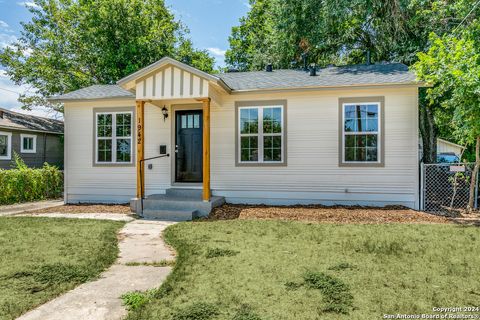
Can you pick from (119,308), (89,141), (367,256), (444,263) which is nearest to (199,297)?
(119,308)

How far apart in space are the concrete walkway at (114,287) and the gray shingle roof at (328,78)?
16.6 ft

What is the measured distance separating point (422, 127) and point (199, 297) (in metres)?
12.0

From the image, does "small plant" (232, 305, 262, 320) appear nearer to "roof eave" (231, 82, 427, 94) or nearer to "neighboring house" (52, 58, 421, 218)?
"neighboring house" (52, 58, 421, 218)

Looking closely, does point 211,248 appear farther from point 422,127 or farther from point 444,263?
point 422,127

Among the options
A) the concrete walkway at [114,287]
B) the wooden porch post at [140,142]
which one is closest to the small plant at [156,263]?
the concrete walkway at [114,287]

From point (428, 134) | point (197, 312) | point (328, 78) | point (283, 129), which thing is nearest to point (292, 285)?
point (197, 312)

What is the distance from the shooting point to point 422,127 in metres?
12.3

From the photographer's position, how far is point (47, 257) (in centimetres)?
423

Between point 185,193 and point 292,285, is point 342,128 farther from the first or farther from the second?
point 292,285

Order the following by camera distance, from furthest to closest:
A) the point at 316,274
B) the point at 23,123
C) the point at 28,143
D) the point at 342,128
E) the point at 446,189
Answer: the point at 23,123, the point at 28,143, the point at 446,189, the point at 342,128, the point at 316,274

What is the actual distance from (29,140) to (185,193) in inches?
504

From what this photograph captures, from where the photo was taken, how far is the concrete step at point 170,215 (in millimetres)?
7344

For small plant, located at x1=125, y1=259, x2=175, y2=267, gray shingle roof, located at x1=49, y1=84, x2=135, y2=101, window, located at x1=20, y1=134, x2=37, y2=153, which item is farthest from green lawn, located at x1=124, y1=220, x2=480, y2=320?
window, located at x1=20, y1=134, x2=37, y2=153

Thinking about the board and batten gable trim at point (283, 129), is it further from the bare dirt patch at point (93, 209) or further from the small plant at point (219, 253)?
the small plant at point (219, 253)
